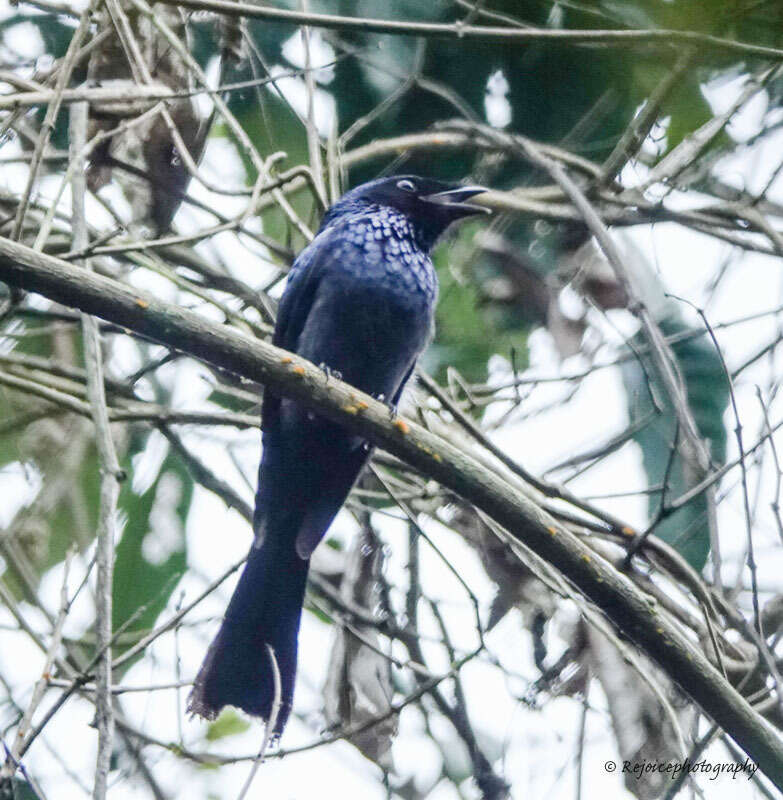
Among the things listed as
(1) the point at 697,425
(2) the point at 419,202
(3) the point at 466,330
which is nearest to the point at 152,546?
(3) the point at 466,330

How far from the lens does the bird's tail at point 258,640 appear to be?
146 inches

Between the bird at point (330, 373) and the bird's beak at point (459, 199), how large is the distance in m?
0.39

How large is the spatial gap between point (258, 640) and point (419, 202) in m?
1.80

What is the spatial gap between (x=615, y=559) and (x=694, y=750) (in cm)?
157

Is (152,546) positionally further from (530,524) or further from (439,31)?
(439,31)

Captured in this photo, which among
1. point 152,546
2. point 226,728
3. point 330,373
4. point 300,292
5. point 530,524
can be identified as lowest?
point 530,524

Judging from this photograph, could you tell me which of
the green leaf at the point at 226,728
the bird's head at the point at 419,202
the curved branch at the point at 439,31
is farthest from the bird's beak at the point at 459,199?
the green leaf at the point at 226,728

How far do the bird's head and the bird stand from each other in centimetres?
23

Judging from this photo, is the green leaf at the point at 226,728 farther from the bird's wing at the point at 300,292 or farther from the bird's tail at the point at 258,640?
the bird's wing at the point at 300,292

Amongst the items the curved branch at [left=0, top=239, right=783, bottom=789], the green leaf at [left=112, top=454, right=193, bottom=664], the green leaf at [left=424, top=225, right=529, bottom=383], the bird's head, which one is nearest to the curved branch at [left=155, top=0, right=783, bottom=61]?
the curved branch at [left=0, top=239, right=783, bottom=789]

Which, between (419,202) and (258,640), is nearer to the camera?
(258,640)

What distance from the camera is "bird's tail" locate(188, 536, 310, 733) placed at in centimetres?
372

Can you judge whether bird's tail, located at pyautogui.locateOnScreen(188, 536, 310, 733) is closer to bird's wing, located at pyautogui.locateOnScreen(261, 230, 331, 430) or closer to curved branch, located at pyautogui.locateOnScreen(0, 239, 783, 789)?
bird's wing, located at pyautogui.locateOnScreen(261, 230, 331, 430)

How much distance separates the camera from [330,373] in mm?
3980
